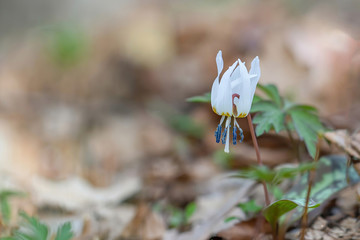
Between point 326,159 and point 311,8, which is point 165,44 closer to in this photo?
point 311,8

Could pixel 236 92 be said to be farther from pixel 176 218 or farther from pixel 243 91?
pixel 176 218

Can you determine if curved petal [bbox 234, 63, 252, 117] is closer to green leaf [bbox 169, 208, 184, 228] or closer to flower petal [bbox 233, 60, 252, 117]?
flower petal [bbox 233, 60, 252, 117]

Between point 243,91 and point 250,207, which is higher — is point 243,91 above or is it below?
above

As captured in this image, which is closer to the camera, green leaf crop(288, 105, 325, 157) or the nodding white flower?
the nodding white flower

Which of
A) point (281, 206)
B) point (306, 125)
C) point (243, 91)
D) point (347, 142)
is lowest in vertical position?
point (281, 206)

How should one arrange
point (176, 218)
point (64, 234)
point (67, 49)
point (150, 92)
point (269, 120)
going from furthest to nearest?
point (67, 49)
point (150, 92)
point (176, 218)
point (269, 120)
point (64, 234)

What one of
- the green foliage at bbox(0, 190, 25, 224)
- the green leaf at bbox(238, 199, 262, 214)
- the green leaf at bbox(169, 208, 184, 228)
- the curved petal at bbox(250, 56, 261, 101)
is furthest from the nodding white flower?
the green foliage at bbox(0, 190, 25, 224)

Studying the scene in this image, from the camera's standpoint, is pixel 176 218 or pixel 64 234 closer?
→ pixel 64 234

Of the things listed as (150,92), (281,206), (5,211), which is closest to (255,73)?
(281,206)
